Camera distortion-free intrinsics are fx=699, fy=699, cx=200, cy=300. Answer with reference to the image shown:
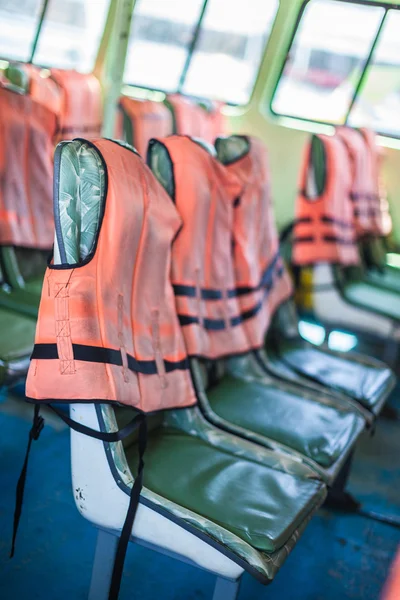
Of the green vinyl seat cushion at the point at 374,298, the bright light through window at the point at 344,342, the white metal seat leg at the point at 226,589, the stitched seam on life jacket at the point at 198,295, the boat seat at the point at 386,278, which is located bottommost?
the bright light through window at the point at 344,342

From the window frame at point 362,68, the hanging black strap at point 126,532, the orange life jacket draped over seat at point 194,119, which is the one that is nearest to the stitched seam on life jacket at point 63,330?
the hanging black strap at point 126,532

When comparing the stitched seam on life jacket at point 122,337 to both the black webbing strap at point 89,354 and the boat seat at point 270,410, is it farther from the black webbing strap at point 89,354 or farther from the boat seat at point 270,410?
the boat seat at point 270,410

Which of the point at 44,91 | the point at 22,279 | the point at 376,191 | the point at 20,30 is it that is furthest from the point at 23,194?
the point at 20,30

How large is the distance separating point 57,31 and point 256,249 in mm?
4432

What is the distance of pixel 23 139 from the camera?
9.25ft

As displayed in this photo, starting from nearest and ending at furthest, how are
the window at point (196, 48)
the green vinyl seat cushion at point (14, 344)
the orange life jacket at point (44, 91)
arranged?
1. the green vinyl seat cushion at point (14, 344)
2. the orange life jacket at point (44, 91)
3. the window at point (196, 48)

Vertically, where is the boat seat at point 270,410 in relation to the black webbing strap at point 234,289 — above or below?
below

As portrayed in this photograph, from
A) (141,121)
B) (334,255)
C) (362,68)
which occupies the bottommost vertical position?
(334,255)

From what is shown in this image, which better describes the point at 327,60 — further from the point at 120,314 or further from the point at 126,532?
the point at 126,532

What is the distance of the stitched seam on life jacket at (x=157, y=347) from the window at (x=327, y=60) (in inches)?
159

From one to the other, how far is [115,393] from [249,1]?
15.7ft

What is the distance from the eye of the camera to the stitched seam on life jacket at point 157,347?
1.85 m

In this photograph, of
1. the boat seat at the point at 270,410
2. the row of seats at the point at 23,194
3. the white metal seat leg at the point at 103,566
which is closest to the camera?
the white metal seat leg at the point at 103,566

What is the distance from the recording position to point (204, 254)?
221 cm
